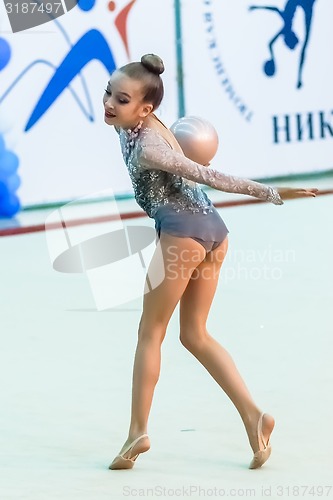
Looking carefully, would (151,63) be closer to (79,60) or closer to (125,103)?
(125,103)

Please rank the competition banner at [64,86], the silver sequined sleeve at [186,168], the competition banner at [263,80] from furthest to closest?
1. the competition banner at [263,80]
2. the competition banner at [64,86]
3. the silver sequined sleeve at [186,168]

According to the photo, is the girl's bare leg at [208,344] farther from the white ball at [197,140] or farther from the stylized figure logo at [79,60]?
the stylized figure logo at [79,60]

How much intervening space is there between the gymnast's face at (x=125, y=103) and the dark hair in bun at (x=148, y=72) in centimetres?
2

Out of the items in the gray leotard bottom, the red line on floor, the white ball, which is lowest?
the red line on floor

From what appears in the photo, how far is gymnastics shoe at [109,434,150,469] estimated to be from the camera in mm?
4418

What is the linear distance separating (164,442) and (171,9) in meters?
7.56

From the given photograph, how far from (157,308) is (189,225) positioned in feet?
1.07

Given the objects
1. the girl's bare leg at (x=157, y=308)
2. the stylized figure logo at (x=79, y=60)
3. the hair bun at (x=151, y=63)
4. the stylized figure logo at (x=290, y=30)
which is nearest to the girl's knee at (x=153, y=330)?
the girl's bare leg at (x=157, y=308)

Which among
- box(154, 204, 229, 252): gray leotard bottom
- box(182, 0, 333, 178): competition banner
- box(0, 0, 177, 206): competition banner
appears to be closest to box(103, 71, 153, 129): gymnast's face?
box(154, 204, 229, 252): gray leotard bottom

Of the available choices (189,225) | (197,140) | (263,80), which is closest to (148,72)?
(197,140)

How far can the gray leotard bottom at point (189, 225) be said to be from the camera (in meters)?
4.44

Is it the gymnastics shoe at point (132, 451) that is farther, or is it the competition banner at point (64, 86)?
the competition banner at point (64, 86)

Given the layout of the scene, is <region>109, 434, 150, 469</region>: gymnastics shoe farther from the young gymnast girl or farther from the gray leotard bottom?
the gray leotard bottom

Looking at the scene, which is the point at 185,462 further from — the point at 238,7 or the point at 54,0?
the point at 238,7
